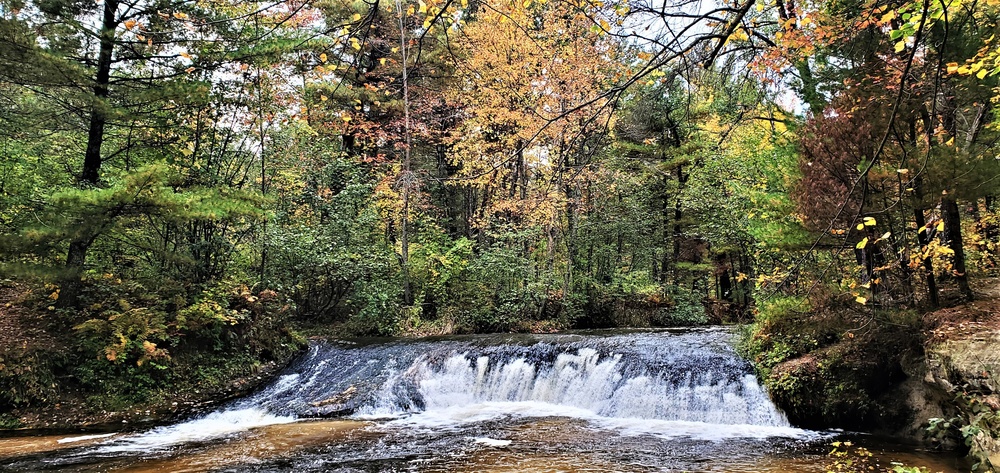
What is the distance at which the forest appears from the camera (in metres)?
4.08

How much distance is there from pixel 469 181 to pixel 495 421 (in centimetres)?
374

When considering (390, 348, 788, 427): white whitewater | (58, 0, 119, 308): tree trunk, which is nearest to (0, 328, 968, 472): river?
(390, 348, 788, 427): white whitewater

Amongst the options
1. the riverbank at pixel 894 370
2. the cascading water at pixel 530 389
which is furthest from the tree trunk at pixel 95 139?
the riverbank at pixel 894 370

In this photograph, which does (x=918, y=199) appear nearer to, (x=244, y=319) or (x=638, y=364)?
(x=638, y=364)

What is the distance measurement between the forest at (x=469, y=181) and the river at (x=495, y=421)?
1.08 metres

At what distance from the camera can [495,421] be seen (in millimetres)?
8055

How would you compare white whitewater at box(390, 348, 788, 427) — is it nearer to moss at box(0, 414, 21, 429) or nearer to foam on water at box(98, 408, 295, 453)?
foam on water at box(98, 408, 295, 453)

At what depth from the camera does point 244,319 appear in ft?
35.9

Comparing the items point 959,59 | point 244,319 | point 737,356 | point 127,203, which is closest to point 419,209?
point 244,319

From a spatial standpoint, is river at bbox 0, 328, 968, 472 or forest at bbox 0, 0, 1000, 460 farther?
river at bbox 0, 328, 968, 472

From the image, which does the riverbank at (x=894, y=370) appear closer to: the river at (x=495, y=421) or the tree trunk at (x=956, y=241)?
the tree trunk at (x=956, y=241)

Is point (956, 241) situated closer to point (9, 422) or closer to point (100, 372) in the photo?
point (100, 372)

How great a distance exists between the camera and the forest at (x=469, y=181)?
13.4 feet

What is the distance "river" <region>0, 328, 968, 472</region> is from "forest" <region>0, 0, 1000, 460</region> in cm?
108
